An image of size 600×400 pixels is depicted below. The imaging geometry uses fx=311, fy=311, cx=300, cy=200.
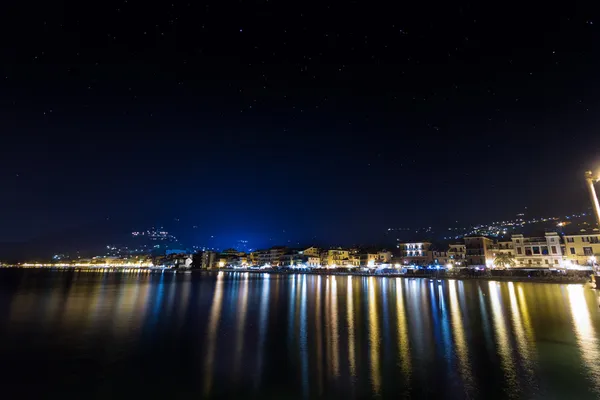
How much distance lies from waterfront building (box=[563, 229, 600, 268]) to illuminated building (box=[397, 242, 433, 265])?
2965cm

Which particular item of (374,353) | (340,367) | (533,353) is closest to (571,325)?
(533,353)

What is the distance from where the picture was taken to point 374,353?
11203 millimetres

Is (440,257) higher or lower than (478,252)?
lower

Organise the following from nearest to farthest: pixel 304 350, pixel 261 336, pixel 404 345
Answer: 1. pixel 304 350
2. pixel 404 345
3. pixel 261 336

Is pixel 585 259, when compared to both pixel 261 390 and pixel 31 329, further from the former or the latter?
pixel 31 329

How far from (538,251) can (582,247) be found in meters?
7.29

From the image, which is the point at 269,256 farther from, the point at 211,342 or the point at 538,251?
the point at 211,342

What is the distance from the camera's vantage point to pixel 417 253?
8225 centimetres

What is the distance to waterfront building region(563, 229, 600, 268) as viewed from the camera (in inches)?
1990

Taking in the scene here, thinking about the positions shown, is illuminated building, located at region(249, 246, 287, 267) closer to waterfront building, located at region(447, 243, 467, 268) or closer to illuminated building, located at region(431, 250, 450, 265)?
illuminated building, located at region(431, 250, 450, 265)

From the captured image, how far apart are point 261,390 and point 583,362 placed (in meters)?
10.4

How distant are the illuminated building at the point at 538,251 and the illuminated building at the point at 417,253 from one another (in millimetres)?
20759

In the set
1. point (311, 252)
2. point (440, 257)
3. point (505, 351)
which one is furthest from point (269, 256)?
point (505, 351)

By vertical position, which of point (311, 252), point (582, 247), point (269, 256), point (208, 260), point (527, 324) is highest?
point (311, 252)
